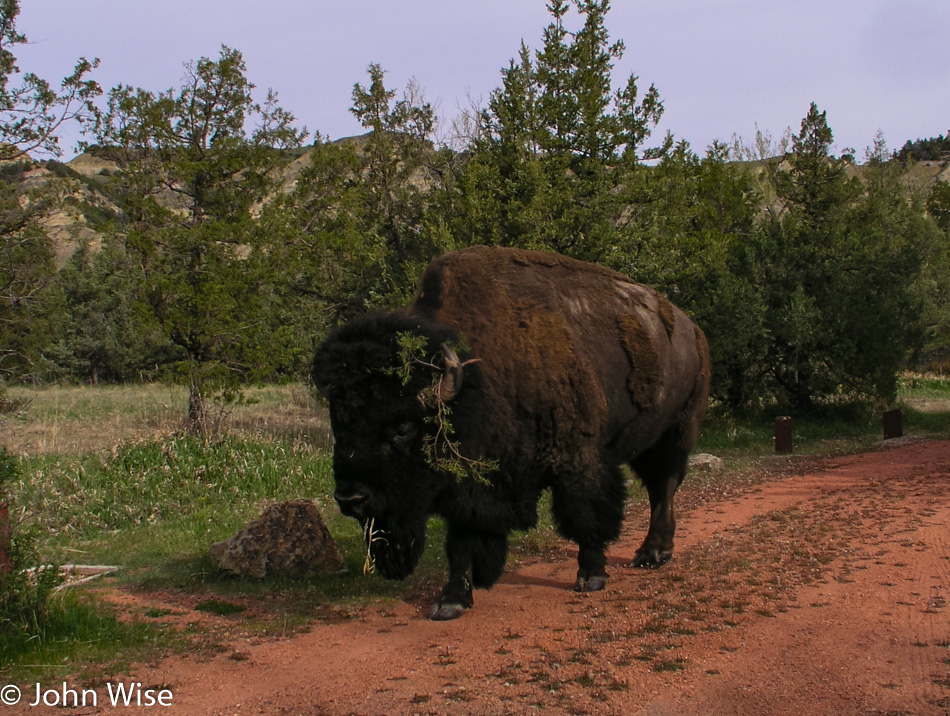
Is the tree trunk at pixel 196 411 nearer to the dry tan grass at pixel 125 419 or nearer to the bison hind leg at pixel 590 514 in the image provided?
the dry tan grass at pixel 125 419

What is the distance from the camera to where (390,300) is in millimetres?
12875

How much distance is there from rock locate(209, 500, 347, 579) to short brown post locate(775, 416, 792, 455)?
975cm

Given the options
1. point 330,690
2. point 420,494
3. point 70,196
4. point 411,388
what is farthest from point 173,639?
point 70,196

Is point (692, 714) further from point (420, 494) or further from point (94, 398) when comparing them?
point (94, 398)

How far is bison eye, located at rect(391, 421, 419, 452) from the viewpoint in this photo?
543 centimetres

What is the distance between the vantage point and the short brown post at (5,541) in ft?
16.8

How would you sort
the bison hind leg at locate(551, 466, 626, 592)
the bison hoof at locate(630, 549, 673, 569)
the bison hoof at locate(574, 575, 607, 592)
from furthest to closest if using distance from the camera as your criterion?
the bison hoof at locate(630, 549, 673, 569) < the bison hoof at locate(574, 575, 607, 592) < the bison hind leg at locate(551, 466, 626, 592)

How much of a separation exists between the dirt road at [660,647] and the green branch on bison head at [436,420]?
1.11 meters

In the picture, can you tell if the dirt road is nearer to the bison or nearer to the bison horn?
the bison

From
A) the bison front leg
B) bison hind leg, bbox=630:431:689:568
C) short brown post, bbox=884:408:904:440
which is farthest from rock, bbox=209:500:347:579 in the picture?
short brown post, bbox=884:408:904:440

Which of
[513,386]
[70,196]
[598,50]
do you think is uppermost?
→ [598,50]

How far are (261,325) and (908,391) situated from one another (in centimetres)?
1933

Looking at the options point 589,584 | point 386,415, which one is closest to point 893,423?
point 589,584

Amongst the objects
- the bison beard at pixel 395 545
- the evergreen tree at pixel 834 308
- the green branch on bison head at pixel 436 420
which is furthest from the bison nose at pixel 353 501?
the evergreen tree at pixel 834 308
